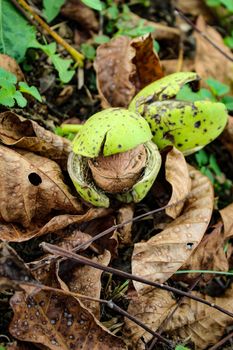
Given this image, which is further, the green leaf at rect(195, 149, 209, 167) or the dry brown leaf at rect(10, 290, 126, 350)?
the green leaf at rect(195, 149, 209, 167)

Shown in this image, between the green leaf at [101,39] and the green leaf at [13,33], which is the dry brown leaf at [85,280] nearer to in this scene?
the green leaf at [13,33]

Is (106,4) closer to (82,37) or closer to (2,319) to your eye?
(82,37)

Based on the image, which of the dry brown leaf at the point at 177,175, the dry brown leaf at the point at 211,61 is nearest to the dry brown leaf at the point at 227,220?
→ the dry brown leaf at the point at 177,175

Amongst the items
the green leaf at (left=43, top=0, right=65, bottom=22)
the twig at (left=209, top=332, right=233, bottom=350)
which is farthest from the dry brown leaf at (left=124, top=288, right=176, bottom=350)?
the green leaf at (left=43, top=0, right=65, bottom=22)

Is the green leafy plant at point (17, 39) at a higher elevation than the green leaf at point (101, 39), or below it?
higher

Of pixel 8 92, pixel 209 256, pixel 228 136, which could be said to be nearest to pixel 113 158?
pixel 8 92

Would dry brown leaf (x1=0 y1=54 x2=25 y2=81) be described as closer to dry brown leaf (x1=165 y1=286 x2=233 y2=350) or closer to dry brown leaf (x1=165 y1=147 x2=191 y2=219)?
dry brown leaf (x1=165 y1=147 x2=191 y2=219)
